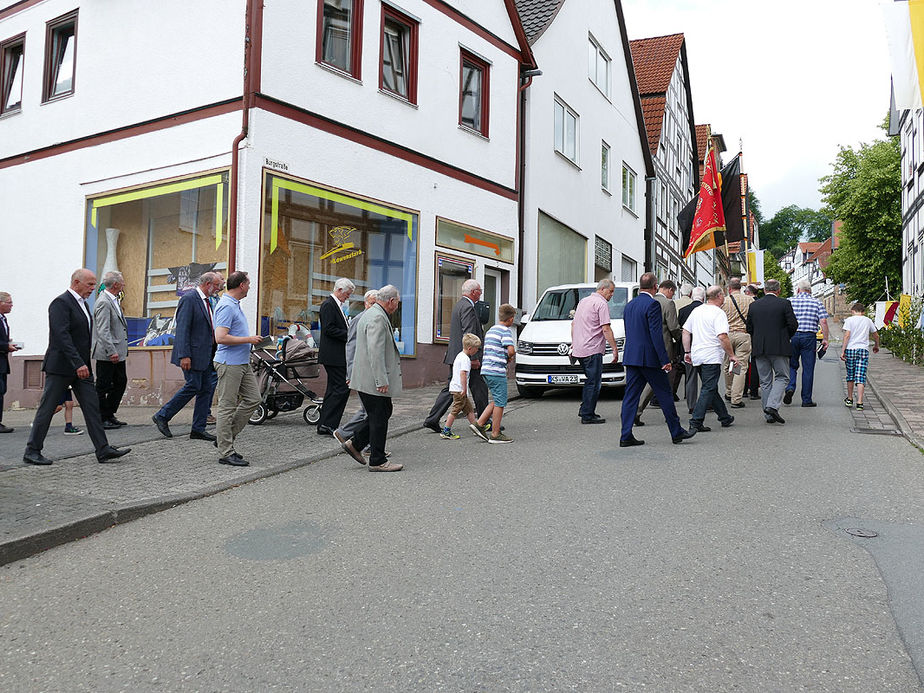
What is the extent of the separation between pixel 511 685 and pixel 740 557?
2.00m

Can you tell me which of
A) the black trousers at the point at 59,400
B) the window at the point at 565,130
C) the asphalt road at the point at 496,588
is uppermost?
the window at the point at 565,130

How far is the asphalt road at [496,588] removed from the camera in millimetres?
3135

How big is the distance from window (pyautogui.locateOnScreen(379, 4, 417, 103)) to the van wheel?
5.69m

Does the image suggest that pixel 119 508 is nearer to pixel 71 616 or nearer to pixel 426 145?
pixel 71 616

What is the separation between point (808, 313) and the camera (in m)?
11.6

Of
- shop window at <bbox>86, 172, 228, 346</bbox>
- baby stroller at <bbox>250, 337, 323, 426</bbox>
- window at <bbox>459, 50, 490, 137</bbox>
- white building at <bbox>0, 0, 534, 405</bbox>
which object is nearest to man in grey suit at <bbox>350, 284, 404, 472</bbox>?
baby stroller at <bbox>250, 337, 323, 426</bbox>

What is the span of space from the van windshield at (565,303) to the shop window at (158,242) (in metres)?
5.48

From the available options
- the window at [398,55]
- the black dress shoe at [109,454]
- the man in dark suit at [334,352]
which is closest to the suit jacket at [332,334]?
the man in dark suit at [334,352]

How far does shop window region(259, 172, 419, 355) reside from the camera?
38.9 ft

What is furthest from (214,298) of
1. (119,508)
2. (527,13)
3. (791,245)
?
(791,245)

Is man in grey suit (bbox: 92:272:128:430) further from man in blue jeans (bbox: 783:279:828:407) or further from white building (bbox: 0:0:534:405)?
man in blue jeans (bbox: 783:279:828:407)

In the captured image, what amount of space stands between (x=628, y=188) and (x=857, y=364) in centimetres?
1759

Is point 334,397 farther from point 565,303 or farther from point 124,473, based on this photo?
point 565,303

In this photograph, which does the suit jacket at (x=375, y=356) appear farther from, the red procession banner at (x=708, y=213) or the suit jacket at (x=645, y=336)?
the red procession banner at (x=708, y=213)
